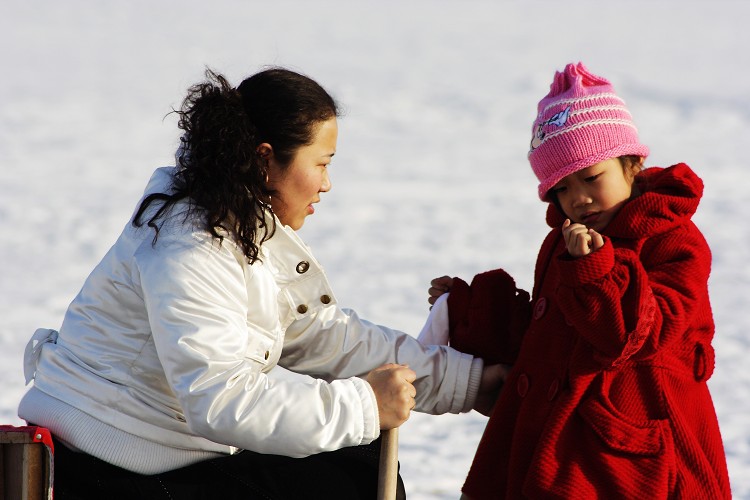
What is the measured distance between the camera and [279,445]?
2.19m

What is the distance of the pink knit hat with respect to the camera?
7.89 ft

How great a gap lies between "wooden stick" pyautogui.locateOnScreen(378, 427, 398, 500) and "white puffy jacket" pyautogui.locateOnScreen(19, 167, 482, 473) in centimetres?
15

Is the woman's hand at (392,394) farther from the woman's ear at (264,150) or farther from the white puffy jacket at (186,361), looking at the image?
the woman's ear at (264,150)

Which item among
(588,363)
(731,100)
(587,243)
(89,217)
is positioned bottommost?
(588,363)

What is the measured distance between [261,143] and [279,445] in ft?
2.17

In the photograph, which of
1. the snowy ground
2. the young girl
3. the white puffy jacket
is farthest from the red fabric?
the snowy ground

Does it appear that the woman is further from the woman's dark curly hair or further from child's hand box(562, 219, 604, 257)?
child's hand box(562, 219, 604, 257)

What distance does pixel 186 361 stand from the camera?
2.18 meters

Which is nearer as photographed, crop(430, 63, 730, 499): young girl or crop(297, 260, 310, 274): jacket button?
crop(430, 63, 730, 499): young girl

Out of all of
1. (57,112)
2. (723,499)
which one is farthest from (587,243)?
(57,112)

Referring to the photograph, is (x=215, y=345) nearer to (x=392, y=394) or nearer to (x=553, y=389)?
(x=392, y=394)

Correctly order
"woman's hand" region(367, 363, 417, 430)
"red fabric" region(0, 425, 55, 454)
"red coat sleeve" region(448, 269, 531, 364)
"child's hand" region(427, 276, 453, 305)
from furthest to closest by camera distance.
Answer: "child's hand" region(427, 276, 453, 305)
"red coat sleeve" region(448, 269, 531, 364)
"woman's hand" region(367, 363, 417, 430)
"red fabric" region(0, 425, 55, 454)

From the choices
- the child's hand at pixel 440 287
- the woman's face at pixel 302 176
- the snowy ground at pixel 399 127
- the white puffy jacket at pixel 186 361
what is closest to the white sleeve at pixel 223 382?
the white puffy jacket at pixel 186 361

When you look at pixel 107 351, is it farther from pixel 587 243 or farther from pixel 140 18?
pixel 140 18
